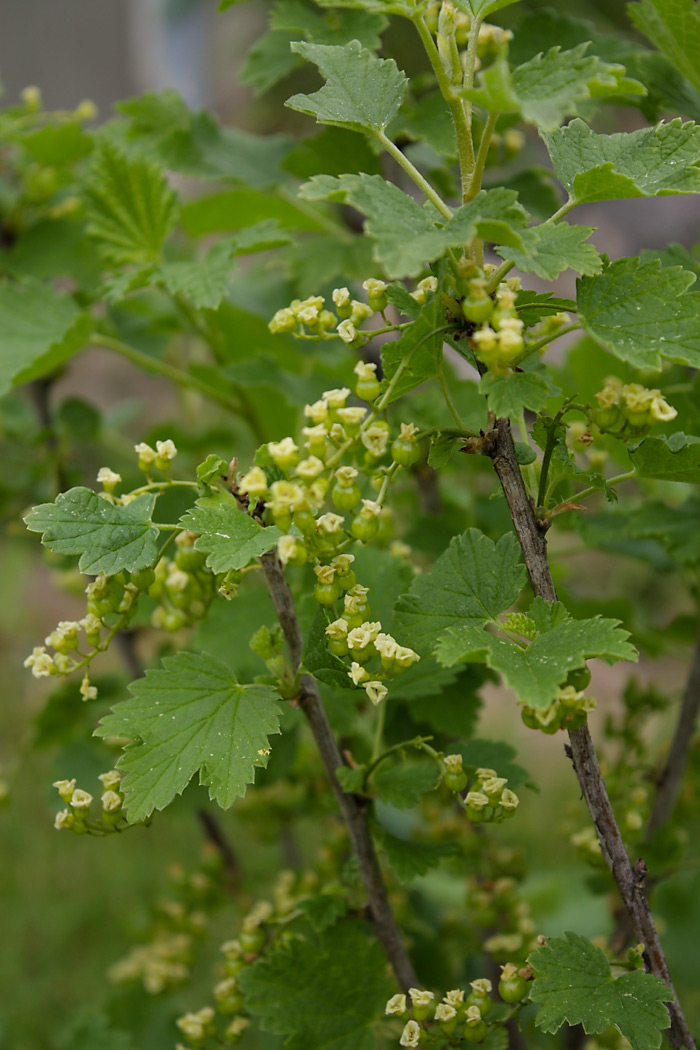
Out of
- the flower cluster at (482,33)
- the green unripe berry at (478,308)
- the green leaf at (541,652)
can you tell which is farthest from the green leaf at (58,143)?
the green leaf at (541,652)

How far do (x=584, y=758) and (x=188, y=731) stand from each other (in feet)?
1.05

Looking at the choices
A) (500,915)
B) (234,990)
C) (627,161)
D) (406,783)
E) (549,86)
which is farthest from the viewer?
(500,915)

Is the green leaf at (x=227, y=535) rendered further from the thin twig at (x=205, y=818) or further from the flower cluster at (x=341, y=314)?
the thin twig at (x=205, y=818)

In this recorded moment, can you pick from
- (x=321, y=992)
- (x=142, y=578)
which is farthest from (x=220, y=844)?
(x=142, y=578)

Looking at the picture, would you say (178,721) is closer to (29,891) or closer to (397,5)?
(397,5)

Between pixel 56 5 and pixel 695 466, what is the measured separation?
7.92 meters

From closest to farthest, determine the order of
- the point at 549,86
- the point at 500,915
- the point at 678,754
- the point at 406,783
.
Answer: the point at 549,86, the point at 406,783, the point at 678,754, the point at 500,915

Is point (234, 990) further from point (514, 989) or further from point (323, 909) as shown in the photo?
point (514, 989)

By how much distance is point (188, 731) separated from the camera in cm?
74

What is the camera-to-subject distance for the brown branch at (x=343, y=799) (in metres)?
0.77

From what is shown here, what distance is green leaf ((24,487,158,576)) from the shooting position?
0.72 metres

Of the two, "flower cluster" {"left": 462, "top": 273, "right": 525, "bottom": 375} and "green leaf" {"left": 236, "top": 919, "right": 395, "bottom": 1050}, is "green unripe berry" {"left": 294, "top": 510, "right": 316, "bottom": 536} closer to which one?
"flower cluster" {"left": 462, "top": 273, "right": 525, "bottom": 375}

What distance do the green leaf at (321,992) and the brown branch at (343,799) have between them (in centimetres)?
3

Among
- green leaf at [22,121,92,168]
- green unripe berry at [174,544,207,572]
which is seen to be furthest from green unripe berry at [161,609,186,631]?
green leaf at [22,121,92,168]
